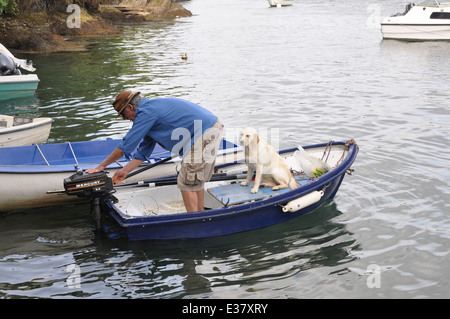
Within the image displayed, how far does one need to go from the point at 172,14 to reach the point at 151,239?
42.2 metres

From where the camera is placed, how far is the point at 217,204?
8398 millimetres

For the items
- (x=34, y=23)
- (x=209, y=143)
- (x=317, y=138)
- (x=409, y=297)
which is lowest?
(x=409, y=297)

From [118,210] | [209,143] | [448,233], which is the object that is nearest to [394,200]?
[448,233]

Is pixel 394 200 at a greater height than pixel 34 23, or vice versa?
pixel 34 23

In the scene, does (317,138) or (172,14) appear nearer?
(317,138)

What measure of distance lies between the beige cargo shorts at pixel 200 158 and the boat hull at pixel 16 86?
10.7m

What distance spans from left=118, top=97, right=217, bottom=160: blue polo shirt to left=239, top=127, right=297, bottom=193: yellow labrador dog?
890 mm

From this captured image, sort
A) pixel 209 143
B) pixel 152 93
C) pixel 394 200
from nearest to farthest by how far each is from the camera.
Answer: pixel 209 143, pixel 394 200, pixel 152 93

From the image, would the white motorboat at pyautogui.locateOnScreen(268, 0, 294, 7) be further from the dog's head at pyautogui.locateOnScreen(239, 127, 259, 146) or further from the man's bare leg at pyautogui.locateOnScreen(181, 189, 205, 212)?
the man's bare leg at pyautogui.locateOnScreen(181, 189, 205, 212)

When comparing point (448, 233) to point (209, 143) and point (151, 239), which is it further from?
point (151, 239)

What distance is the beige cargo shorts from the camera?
7.31 metres

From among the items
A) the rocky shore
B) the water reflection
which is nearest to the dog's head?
the water reflection

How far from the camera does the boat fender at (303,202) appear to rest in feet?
25.8

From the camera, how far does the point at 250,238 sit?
8.02 meters
